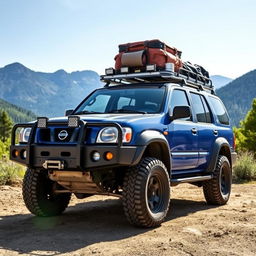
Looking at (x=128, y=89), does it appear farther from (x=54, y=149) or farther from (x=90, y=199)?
(x=90, y=199)

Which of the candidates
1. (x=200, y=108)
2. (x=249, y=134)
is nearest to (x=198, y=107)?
(x=200, y=108)

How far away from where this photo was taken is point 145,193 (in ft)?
16.4

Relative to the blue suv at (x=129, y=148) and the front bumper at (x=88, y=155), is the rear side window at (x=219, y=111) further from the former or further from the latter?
the front bumper at (x=88, y=155)

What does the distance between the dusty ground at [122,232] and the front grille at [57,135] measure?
113cm

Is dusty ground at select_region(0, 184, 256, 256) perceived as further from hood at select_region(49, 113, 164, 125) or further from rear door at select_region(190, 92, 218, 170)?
hood at select_region(49, 113, 164, 125)

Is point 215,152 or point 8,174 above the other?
point 215,152

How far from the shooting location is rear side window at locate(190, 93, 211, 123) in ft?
23.4

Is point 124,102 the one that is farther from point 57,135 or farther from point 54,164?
point 54,164

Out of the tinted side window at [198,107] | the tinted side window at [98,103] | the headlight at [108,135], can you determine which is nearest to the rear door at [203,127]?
the tinted side window at [198,107]

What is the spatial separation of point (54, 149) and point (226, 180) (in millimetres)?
4074

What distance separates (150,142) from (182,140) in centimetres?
118

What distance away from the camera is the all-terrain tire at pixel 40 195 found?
5777 millimetres

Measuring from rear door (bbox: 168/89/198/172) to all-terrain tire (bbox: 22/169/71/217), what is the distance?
6.06ft

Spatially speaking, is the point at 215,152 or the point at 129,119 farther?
the point at 215,152
